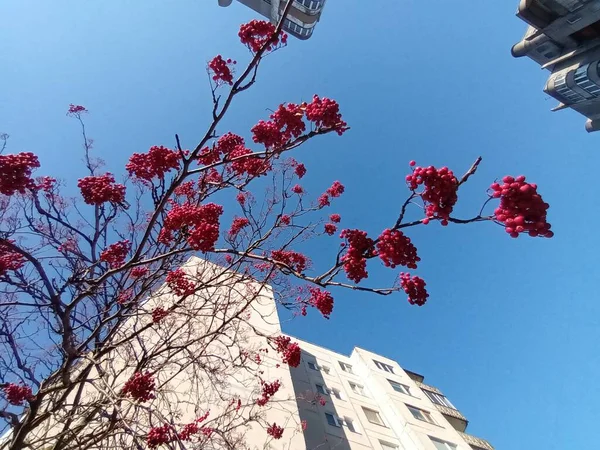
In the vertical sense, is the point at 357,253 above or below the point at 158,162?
below

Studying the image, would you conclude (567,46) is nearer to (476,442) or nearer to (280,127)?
(476,442)

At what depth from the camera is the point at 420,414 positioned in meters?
15.8

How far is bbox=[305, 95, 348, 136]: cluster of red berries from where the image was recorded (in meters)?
3.63

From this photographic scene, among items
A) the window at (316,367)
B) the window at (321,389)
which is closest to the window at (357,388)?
the window at (316,367)

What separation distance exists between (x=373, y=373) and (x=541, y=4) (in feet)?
89.4

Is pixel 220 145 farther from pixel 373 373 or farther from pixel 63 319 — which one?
pixel 373 373

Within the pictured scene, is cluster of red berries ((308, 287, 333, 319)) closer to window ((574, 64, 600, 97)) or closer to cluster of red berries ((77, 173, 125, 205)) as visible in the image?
cluster of red berries ((77, 173, 125, 205))

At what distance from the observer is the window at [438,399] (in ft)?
60.5

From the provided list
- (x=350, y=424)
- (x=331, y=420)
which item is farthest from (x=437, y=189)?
(x=350, y=424)

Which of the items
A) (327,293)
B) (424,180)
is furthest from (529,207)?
(327,293)

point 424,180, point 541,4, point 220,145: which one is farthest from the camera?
point 541,4

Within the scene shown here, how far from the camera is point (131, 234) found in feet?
20.7

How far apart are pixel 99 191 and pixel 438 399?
2030 centimetres

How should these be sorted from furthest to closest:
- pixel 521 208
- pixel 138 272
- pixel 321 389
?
pixel 321 389 → pixel 138 272 → pixel 521 208
